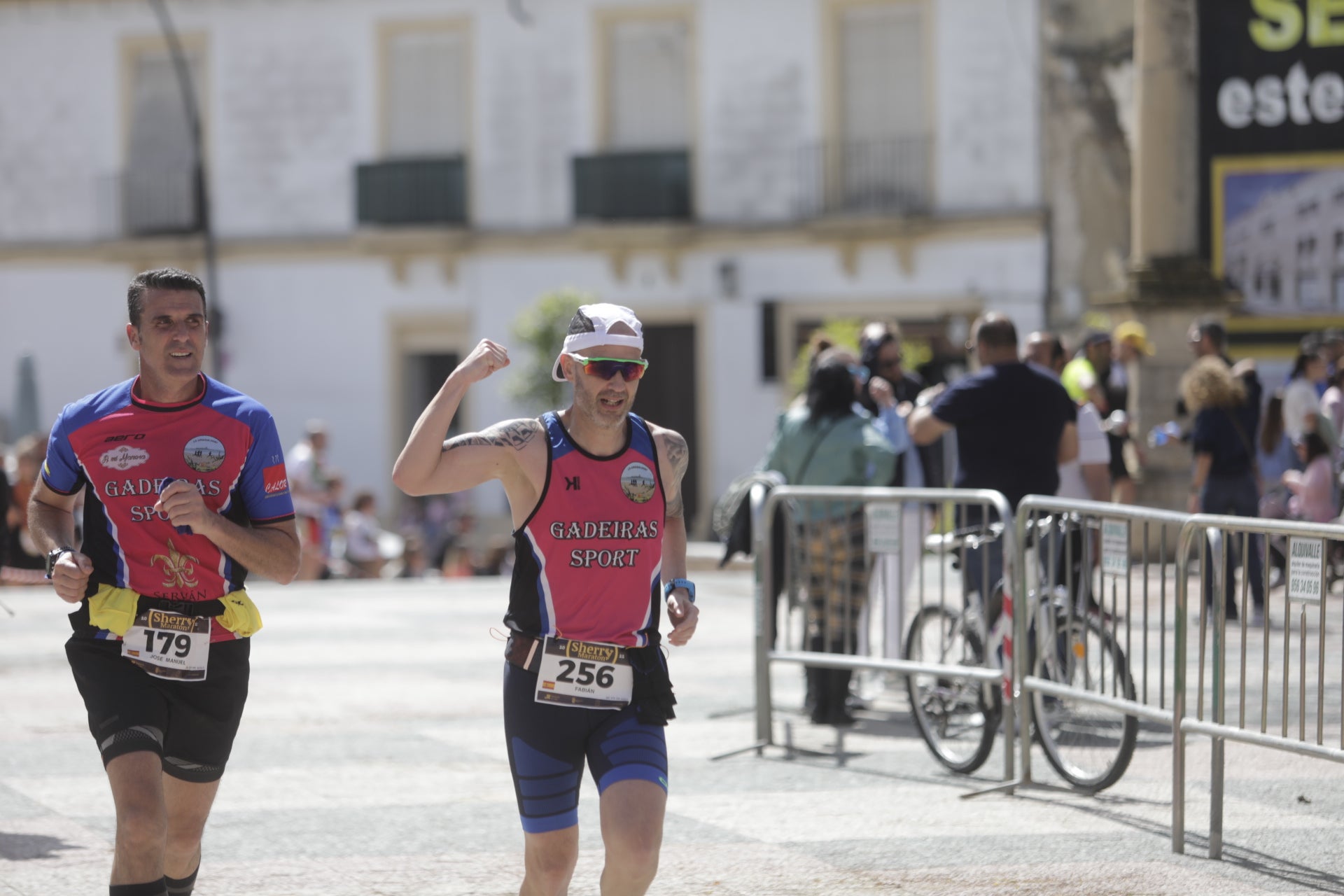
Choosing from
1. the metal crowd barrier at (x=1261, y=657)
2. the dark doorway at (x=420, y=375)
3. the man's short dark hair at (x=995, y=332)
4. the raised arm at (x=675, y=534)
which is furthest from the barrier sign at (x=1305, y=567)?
the dark doorway at (x=420, y=375)

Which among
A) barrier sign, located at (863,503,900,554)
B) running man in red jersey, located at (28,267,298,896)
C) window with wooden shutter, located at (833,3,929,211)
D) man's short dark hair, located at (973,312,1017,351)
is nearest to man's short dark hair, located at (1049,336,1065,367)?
man's short dark hair, located at (973,312,1017,351)

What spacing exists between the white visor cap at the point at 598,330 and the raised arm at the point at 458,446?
17 cm

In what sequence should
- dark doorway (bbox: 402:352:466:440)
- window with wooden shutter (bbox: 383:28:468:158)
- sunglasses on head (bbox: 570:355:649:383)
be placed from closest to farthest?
sunglasses on head (bbox: 570:355:649:383)
window with wooden shutter (bbox: 383:28:468:158)
dark doorway (bbox: 402:352:466:440)

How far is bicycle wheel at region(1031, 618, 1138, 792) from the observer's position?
24.5ft

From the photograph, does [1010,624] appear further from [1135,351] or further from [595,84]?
[595,84]

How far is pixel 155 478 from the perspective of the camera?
504cm

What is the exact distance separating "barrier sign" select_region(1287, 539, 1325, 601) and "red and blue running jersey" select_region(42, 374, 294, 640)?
3154 millimetres

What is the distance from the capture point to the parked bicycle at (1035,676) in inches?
303

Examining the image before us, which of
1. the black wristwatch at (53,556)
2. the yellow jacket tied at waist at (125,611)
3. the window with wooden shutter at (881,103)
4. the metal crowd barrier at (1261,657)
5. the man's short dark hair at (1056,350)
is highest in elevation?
the window with wooden shutter at (881,103)

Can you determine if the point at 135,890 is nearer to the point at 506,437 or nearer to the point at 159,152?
the point at 506,437

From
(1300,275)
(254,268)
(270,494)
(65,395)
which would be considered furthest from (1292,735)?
(65,395)

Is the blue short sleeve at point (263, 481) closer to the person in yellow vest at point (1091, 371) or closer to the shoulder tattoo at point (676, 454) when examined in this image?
the shoulder tattoo at point (676, 454)

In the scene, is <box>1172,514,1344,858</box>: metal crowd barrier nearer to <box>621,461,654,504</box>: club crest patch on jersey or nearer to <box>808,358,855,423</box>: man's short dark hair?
<box>621,461,654,504</box>: club crest patch on jersey

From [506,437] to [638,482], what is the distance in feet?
1.15
